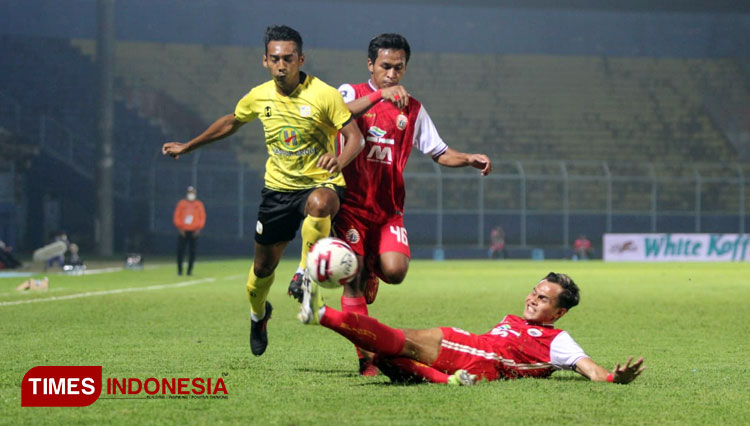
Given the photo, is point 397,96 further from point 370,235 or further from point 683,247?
point 683,247

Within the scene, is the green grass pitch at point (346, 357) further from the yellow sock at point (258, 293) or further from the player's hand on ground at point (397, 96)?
the player's hand on ground at point (397, 96)

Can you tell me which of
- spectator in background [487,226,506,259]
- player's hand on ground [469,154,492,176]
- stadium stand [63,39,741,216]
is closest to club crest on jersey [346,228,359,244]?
player's hand on ground [469,154,492,176]

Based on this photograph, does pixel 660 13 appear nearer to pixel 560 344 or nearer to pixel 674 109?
pixel 674 109

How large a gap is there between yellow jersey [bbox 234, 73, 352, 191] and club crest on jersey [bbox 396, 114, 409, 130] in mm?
448

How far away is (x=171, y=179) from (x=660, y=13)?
23383 mm

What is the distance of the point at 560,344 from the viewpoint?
5867 millimetres

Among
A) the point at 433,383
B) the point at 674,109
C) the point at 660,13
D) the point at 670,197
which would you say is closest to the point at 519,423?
the point at 433,383

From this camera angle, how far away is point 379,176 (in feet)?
22.4

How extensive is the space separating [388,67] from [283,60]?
72 centimetres

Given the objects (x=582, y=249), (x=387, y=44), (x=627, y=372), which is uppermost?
(x=387, y=44)

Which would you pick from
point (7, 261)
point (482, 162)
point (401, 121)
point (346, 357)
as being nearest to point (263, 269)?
point (346, 357)

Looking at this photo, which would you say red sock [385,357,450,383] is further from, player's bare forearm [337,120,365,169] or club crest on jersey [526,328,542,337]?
player's bare forearm [337,120,365,169]

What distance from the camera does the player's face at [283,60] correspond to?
22.1 ft

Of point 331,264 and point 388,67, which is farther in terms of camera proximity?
point 388,67
